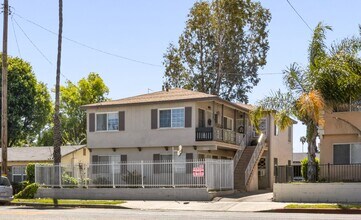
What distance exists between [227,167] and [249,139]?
9.00 metres

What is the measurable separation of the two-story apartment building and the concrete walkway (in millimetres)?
5502

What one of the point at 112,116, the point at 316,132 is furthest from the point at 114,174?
the point at 316,132

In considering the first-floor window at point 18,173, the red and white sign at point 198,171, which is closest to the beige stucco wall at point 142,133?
the red and white sign at point 198,171

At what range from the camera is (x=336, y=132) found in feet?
105

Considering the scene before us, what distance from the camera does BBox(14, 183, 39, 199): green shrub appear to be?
120ft

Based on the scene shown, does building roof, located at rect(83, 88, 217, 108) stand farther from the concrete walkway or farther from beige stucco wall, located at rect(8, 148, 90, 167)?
beige stucco wall, located at rect(8, 148, 90, 167)

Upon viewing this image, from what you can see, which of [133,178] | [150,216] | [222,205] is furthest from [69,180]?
[150,216]

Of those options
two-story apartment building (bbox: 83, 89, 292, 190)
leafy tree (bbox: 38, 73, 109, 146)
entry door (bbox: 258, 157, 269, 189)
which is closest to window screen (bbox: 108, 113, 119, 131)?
two-story apartment building (bbox: 83, 89, 292, 190)

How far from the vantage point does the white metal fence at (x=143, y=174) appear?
33.4m

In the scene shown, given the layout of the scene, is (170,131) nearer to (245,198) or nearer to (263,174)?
(245,198)

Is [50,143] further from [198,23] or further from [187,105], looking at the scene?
[187,105]

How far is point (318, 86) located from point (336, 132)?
341 centimetres

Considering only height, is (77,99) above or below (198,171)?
above

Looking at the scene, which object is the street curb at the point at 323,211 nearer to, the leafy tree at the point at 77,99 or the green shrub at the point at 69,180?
the green shrub at the point at 69,180
